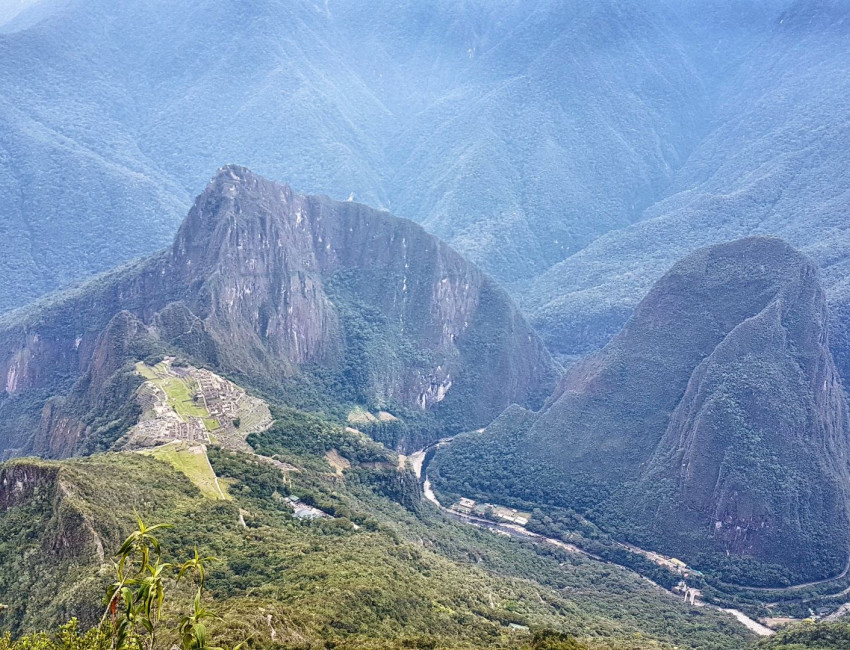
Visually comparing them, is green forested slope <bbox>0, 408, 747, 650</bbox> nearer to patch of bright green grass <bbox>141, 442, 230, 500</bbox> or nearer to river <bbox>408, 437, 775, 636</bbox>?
patch of bright green grass <bbox>141, 442, 230, 500</bbox>

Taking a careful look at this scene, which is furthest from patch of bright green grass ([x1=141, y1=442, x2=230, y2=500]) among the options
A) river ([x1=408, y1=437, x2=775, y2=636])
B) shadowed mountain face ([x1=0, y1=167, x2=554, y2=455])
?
river ([x1=408, y1=437, x2=775, y2=636])

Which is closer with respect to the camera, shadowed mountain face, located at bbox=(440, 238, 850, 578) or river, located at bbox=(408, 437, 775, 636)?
river, located at bbox=(408, 437, 775, 636)

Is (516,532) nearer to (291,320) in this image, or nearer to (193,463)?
(291,320)

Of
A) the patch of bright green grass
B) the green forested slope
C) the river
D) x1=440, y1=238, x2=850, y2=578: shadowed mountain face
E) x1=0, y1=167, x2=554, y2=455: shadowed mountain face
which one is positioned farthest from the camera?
x1=0, y1=167, x2=554, y2=455: shadowed mountain face

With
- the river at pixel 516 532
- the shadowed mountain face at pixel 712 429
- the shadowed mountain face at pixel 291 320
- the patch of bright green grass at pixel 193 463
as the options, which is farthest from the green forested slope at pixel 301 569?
the shadowed mountain face at pixel 291 320

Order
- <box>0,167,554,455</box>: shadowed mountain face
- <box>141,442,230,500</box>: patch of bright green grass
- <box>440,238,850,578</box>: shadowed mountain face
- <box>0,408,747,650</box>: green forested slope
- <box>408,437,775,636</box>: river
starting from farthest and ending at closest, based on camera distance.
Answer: <box>0,167,554,455</box>: shadowed mountain face, <box>440,238,850,578</box>: shadowed mountain face, <box>408,437,775,636</box>: river, <box>141,442,230,500</box>: patch of bright green grass, <box>0,408,747,650</box>: green forested slope

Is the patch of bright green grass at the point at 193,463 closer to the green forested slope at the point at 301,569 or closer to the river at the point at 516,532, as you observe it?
the green forested slope at the point at 301,569

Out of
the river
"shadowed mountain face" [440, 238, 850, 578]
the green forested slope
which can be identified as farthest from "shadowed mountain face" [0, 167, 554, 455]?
the green forested slope

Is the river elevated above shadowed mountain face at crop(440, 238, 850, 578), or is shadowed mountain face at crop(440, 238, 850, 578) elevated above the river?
shadowed mountain face at crop(440, 238, 850, 578)
